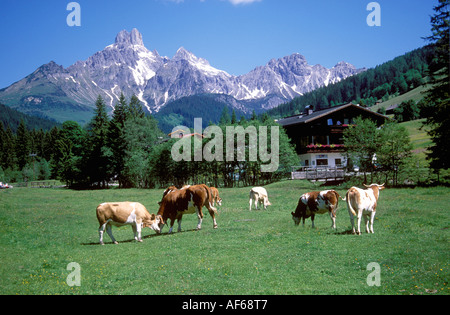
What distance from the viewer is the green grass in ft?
30.4

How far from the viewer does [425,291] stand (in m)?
8.45

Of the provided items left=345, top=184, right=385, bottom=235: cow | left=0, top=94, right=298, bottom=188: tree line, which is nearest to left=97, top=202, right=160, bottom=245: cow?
left=345, top=184, right=385, bottom=235: cow

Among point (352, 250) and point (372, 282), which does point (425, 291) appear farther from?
point (352, 250)

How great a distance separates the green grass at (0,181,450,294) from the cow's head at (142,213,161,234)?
1.53 ft

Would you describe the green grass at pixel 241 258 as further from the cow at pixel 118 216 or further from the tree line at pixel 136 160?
the tree line at pixel 136 160

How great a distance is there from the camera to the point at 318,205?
60.0 feet

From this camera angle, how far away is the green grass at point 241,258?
9.27 m

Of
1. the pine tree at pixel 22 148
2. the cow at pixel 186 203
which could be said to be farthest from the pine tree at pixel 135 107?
the cow at pixel 186 203

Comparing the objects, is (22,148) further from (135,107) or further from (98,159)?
(98,159)

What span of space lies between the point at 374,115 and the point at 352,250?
71.7m

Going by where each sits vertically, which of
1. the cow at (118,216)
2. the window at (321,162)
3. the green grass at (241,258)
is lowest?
the green grass at (241,258)

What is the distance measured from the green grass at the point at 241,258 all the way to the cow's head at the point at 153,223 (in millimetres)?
466

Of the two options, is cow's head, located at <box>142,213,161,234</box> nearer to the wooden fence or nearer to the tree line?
the wooden fence

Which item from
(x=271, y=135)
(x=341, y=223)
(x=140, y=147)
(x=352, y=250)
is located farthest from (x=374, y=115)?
(x=352, y=250)
